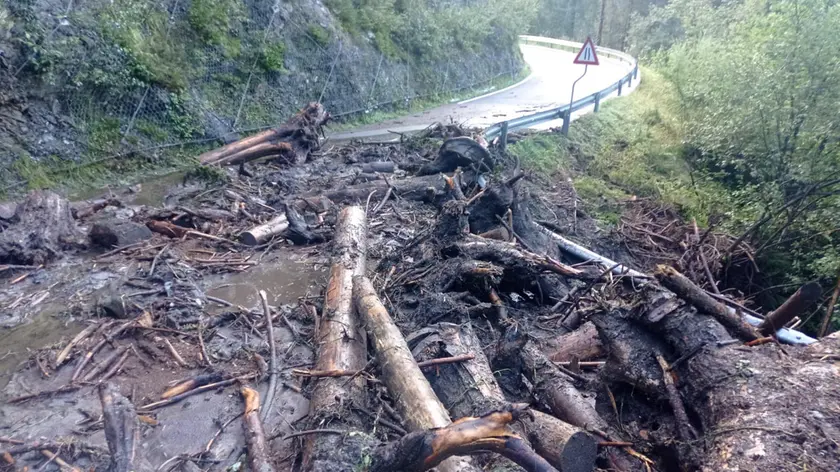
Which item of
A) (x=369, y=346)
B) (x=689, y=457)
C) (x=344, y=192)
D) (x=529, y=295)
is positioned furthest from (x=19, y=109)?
(x=689, y=457)

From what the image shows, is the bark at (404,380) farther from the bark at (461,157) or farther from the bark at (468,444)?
the bark at (461,157)

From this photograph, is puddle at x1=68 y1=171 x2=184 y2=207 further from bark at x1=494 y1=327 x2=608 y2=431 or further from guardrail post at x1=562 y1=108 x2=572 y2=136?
guardrail post at x1=562 y1=108 x2=572 y2=136

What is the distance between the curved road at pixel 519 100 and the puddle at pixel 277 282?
7.74 meters

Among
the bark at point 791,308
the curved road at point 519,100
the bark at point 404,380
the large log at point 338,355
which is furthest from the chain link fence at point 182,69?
the bark at point 791,308

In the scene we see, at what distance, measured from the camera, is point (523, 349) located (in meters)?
4.98

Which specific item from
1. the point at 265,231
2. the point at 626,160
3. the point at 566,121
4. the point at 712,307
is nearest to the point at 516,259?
the point at 712,307

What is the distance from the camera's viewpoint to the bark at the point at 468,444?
10.7 ft

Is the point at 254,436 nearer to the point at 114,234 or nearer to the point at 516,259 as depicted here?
the point at 516,259

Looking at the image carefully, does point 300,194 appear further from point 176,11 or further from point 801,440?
point 801,440

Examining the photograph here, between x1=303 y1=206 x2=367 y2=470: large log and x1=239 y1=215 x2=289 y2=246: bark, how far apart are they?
1614 millimetres

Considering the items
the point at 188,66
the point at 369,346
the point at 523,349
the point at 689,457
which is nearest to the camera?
the point at 689,457

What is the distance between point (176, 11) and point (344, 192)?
27.3ft

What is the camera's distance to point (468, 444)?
10.7 ft

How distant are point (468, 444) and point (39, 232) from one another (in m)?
7.51
